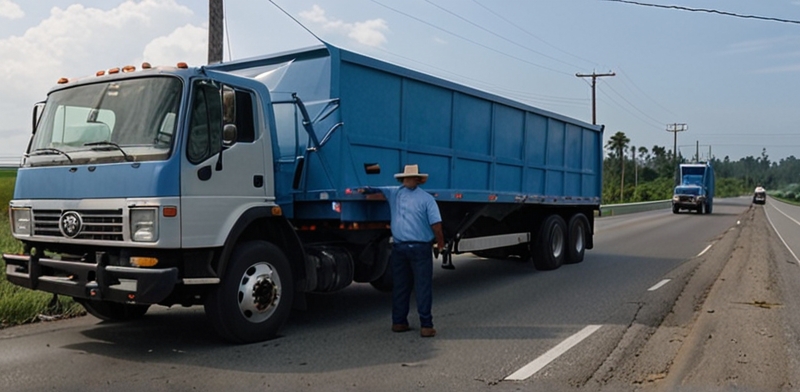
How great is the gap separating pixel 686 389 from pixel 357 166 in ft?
13.1

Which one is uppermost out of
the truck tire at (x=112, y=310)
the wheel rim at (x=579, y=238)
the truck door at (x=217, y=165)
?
the truck door at (x=217, y=165)

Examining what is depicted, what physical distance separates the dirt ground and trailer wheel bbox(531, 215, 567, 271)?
2337mm

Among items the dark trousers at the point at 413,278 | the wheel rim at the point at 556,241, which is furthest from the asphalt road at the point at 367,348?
the wheel rim at the point at 556,241

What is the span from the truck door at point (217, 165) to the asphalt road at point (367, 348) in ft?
3.77

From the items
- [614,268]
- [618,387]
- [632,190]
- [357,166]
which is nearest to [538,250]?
[614,268]

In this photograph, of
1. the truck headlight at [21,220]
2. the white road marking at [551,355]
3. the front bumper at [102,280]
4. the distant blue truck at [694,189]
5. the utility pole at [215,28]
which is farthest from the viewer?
the distant blue truck at [694,189]

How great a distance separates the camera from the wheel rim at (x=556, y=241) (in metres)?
13.1

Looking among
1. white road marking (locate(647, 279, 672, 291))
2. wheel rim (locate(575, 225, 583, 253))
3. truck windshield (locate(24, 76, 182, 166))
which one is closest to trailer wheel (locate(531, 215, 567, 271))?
wheel rim (locate(575, 225, 583, 253))

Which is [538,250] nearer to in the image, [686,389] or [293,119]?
[293,119]

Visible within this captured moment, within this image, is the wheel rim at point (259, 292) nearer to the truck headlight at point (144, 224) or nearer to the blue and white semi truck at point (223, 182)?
the blue and white semi truck at point (223, 182)

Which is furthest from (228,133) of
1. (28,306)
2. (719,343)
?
(719,343)

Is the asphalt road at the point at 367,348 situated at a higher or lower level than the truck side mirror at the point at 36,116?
lower

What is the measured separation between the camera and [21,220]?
22.6ft

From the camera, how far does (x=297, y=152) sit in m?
7.71
